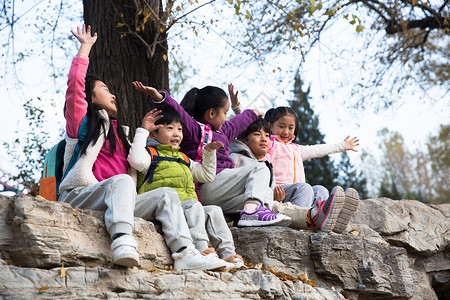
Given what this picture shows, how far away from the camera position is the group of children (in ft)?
12.2

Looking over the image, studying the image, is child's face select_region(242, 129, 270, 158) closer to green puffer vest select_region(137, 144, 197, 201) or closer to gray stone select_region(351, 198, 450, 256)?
green puffer vest select_region(137, 144, 197, 201)

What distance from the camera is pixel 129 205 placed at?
355 centimetres

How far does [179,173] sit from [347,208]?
155 centimetres

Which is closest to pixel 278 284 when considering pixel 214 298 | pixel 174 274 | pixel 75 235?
pixel 214 298

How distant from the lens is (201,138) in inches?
200

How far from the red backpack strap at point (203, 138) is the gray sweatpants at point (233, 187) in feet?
0.89

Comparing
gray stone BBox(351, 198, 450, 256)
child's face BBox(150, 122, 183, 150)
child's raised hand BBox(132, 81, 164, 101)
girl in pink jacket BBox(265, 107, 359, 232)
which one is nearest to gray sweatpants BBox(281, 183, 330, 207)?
girl in pink jacket BBox(265, 107, 359, 232)

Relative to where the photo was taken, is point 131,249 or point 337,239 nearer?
point 131,249

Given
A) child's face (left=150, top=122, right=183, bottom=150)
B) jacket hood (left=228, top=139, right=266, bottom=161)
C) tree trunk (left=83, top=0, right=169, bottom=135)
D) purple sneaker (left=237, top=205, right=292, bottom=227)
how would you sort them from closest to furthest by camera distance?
child's face (left=150, top=122, right=183, bottom=150), purple sneaker (left=237, top=205, right=292, bottom=227), jacket hood (left=228, top=139, right=266, bottom=161), tree trunk (left=83, top=0, right=169, bottom=135)

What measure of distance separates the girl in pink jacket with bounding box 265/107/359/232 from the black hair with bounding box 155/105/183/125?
1.32 meters

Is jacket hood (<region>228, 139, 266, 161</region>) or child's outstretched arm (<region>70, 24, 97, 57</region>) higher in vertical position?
child's outstretched arm (<region>70, 24, 97, 57</region>)

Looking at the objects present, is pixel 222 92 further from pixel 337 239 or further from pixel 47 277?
pixel 47 277

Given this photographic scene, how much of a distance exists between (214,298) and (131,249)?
2.14 ft

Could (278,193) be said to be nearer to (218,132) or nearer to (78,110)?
(218,132)
